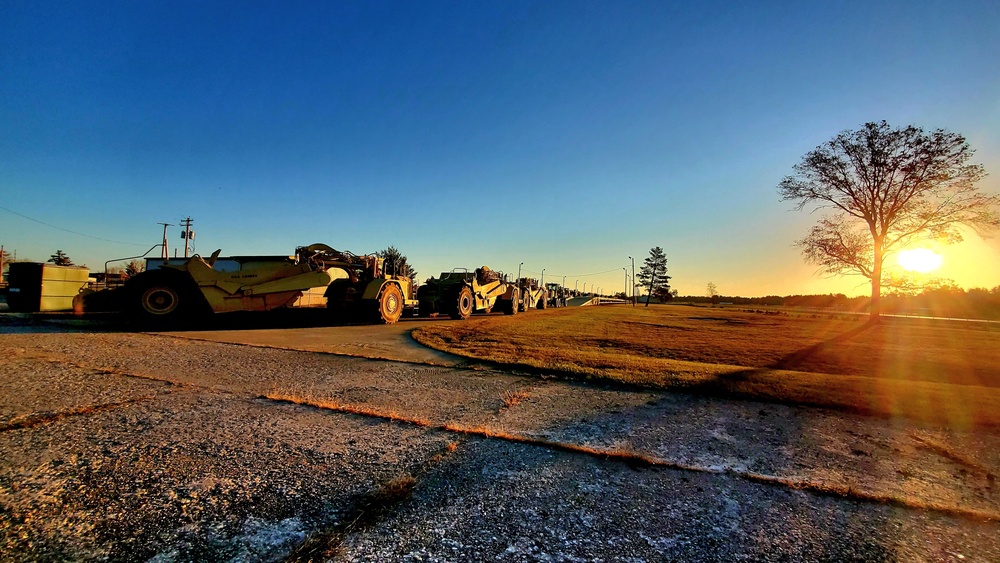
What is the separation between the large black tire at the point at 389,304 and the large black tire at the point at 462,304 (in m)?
3.09

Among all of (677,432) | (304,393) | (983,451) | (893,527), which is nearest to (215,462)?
(304,393)

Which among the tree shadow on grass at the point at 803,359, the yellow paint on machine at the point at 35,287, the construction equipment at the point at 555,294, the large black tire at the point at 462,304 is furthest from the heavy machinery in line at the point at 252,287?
the construction equipment at the point at 555,294

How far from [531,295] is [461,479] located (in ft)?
86.4

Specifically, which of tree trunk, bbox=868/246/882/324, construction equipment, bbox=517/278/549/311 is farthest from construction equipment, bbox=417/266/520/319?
tree trunk, bbox=868/246/882/324

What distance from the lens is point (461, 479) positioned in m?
2.45

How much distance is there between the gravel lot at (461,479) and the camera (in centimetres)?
182

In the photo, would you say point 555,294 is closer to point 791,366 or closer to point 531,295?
point 531,295

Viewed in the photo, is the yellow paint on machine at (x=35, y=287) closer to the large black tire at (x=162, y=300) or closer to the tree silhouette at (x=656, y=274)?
the large black tire at (x=162, y=300)

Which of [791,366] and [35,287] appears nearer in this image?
[791,366]

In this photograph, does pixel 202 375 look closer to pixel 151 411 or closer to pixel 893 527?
pixel 151 411

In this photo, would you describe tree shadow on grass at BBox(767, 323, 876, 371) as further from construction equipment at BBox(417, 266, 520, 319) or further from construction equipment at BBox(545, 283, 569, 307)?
construction equipment at BBox(545, 283, 569, 307)

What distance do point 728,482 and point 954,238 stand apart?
24.6 metres

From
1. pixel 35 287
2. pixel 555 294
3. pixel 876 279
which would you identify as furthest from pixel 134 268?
pixel 876 279

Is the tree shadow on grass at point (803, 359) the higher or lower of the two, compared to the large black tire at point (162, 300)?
lower
